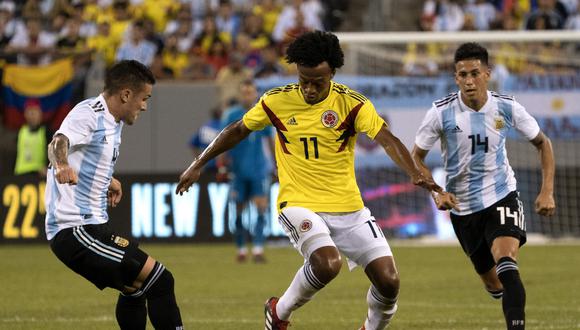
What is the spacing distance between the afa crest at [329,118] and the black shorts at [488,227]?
163cm

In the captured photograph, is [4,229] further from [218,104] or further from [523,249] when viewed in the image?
[523,249]

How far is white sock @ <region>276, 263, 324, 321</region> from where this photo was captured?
8547 millimetres

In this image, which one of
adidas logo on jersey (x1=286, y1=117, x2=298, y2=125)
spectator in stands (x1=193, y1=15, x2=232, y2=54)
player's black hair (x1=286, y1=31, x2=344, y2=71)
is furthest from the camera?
spectator in stands (x1=193, y1=15, x2=232, y2=54)

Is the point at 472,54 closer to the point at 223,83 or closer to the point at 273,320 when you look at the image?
the point at 273,320

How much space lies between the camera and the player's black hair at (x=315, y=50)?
8.34m

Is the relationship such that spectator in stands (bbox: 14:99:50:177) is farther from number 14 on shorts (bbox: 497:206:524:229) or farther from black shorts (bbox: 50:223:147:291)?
black shorts (bbox: 50:223:147:291)

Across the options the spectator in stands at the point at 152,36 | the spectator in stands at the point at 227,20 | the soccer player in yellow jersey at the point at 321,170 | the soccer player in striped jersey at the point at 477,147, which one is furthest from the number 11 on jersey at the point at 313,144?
the spectator in stands at the point at 227,20

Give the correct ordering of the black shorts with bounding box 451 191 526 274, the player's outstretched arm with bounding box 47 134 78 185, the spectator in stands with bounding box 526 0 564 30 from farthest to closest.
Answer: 1. the spectator in stands with bounding box 526 0 564 30
2. the black shorts with bounding box 451 191 526 274
3. the player's outstretched arm with bounding box 47 134 78 185

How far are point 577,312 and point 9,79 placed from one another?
42.7 ft

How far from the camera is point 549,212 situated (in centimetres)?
898

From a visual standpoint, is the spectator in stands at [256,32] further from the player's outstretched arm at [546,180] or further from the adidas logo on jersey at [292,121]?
the adidas logo on jersey at [292,121]

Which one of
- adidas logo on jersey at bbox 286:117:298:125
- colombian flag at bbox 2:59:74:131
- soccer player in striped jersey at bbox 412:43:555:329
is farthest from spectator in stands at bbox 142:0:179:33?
adidas logo on jersey at bbox 286:117:298:125

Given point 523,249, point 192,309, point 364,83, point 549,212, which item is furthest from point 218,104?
point 549,212

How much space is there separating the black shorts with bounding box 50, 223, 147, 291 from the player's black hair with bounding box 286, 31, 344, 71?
1655 mm
